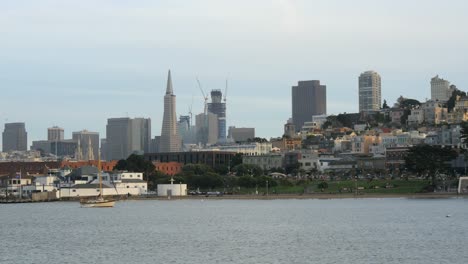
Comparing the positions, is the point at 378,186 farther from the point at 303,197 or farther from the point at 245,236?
the point at 245,236

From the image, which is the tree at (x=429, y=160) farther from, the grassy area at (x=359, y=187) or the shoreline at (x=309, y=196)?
the shoreline at (x=309, y=196)

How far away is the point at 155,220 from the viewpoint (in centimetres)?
11000

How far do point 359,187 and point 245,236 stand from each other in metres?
88.6

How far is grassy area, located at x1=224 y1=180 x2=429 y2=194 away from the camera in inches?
6521

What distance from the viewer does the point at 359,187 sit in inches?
6747

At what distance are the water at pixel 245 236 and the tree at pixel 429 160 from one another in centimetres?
3042

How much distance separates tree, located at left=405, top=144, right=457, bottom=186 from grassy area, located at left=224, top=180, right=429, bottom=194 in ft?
12.2

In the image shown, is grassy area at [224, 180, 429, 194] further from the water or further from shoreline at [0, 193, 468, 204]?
the water

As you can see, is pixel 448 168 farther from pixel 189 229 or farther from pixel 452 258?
pixel 452 258

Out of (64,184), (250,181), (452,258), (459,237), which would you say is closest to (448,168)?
(250,181)

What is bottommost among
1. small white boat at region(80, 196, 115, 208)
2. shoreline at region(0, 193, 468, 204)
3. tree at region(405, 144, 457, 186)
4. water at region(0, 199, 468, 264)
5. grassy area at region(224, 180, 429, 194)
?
water at region(0, 199, 468, 264)

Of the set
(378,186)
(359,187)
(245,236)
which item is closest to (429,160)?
(378,186)

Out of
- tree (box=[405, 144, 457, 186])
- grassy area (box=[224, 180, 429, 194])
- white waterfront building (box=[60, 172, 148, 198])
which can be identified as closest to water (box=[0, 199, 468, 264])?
tree (box=[405, 144, 457, 186])

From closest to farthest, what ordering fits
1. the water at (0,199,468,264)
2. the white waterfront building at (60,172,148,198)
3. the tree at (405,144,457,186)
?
the water at (0,199,468,264)
the tree at (405,144,457,186)
the white waterfront building at (60,172,148,198)
